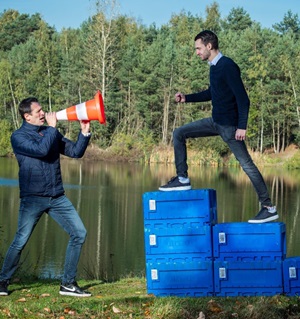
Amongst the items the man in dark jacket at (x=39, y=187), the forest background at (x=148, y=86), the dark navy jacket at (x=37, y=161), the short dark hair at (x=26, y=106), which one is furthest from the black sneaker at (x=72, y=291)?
the forest background at (x=148, y=86)

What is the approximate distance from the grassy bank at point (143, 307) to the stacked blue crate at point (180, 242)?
25cm

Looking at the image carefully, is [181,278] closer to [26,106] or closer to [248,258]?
[248,258]

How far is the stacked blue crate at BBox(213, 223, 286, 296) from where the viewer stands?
21.5ft

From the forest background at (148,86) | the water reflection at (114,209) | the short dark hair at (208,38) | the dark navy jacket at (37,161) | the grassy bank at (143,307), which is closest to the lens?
the grassy bank at (143,307)

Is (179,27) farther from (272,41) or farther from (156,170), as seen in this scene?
(156,170)

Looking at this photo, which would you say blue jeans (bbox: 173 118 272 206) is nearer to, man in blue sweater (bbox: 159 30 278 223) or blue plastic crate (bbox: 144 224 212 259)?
man in blue sweater (bbox: 159 30 278 223)

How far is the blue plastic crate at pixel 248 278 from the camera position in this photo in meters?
6.54

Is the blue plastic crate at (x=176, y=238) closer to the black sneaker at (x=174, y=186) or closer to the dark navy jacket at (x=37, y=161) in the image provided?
the black sneaker at (x=174, y=186)

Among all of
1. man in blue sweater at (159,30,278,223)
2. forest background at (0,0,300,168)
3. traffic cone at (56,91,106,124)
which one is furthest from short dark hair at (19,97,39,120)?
forest background at (0,0,300,168)

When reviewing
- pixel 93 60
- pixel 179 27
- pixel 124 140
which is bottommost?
pixel 124 140

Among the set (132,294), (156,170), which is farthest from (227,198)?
(132,294)

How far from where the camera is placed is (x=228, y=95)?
6621 mm

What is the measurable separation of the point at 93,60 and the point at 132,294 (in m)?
47.0

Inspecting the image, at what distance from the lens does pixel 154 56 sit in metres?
52.7
